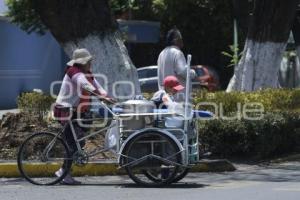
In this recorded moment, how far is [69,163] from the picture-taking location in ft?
31.8

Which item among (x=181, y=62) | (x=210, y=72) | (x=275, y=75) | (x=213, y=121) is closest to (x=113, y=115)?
(x=181, y=62)

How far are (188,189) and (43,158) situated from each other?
81.1 inches

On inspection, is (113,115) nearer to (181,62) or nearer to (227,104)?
(181,62)

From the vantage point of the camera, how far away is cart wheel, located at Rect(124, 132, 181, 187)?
30.7 feet

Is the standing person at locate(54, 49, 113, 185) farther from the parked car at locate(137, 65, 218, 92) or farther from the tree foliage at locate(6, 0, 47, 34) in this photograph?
the parked car at locate(137, 65, 218, 92)

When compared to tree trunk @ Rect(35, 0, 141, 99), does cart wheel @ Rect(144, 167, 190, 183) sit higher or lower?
lower

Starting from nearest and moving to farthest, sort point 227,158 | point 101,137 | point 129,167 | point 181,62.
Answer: point 129,167 → point 181,62 → point 101,137 → point 227,158

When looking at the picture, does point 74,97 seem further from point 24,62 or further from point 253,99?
point 24,62

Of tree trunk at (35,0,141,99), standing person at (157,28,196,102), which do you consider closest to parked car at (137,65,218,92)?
tree trunk at (35,0,141,99)

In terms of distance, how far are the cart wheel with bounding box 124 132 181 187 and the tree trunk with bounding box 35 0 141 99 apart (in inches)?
107

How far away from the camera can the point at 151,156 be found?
9.45m

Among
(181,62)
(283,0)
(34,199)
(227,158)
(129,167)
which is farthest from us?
(283,0)

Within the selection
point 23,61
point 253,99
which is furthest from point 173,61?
point 23,61

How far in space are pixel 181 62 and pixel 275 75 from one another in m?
4.48
